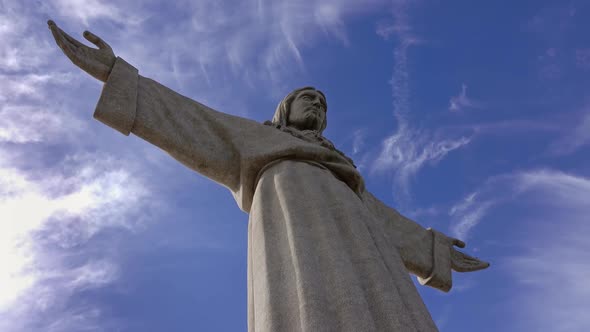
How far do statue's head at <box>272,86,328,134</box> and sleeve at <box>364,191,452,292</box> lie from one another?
1094 millimetres

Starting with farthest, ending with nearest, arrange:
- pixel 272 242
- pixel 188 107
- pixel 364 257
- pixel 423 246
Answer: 1. pixel 423 246
2. pixel 188 107
3. pixel 272 242
4. pixel 364 257

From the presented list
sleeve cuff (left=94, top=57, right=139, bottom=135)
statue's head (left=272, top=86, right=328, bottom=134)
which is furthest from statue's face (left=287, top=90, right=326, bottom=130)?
sleeve cuff (left=94, top=57, right=139, bottom=135)

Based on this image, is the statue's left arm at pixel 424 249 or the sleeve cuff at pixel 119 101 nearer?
the sleeve cuff at pixel 119 101

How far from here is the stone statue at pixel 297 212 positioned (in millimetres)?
4246

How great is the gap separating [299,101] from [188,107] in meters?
1.87

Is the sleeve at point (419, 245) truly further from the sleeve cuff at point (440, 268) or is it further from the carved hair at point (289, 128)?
the carved hair at point (289, 128)

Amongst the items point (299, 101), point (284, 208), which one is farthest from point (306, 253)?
point (299, 101)

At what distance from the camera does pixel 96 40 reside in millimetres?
6711

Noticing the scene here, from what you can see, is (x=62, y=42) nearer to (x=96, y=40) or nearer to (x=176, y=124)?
(x=96, y=40)

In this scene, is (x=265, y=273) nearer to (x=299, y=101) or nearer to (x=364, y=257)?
(x=364, y=257)

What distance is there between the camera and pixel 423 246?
784cm

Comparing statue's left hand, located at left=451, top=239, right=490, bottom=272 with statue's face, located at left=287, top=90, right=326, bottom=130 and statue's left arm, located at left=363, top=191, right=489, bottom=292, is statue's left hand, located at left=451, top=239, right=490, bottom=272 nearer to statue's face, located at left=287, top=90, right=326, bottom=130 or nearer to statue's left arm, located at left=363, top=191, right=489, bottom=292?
statue's left arm, located at left=363, top=191, right=489, bottom=292

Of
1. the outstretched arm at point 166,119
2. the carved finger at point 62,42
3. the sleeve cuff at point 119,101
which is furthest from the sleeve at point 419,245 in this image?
the carved finger at point 62,42

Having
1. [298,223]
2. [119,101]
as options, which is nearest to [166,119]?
[119,101]
